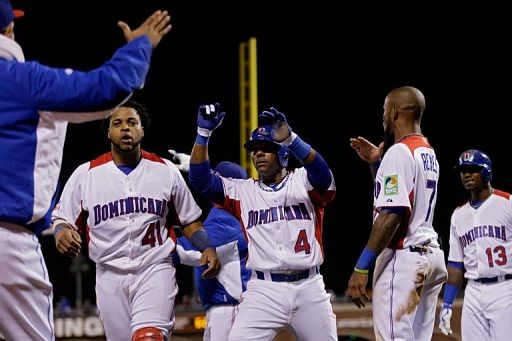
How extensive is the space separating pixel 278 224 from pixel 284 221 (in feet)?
0.16

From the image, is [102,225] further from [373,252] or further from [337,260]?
[337,260]

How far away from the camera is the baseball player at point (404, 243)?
535 cm

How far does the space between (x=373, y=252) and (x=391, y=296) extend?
1.10ft

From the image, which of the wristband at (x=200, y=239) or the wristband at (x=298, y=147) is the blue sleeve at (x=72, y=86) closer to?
the wristband at (x=298, y=147)

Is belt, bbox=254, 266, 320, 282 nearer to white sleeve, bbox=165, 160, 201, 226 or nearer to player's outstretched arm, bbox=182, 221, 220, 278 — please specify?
player's outstretched arm, bbox=182, 221, 220, 278

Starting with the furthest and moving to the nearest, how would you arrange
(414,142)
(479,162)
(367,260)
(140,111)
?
(479,162) < (140,111) < (414,142) < (367,260)

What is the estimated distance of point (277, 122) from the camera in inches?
237

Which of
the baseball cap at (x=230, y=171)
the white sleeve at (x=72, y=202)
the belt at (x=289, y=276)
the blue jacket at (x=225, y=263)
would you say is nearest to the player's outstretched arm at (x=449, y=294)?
the blue jacket at (x=225, y=263)

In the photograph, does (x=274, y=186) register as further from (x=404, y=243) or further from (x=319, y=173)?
(x=404, y=243)

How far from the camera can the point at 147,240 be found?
602 cm

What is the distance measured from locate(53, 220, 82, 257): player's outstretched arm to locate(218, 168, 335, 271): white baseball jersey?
1.23 metres

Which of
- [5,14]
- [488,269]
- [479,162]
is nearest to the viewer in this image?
[5,14]

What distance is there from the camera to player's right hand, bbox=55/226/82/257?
569 centimetres

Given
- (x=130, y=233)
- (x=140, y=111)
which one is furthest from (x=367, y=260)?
(x=140, y=111)
